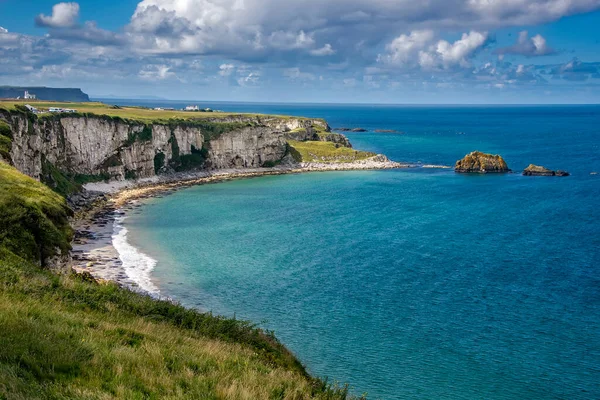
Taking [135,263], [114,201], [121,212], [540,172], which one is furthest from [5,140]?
[540,172]

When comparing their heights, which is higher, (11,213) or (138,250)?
(11,213)

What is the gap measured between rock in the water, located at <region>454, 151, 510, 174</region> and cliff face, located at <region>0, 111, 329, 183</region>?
1647 inches

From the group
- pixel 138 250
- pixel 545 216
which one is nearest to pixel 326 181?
pixel 545 216

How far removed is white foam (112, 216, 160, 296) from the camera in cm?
4269

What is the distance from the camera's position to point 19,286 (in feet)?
64.2

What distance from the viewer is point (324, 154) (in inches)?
5349

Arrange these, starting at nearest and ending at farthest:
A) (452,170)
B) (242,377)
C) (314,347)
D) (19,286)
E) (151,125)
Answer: (242,377) → (19,286) → (314,347) → (151,125) → (452,170)

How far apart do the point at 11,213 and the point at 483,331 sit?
3007 centimetres

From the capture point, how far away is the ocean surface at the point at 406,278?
1150 inches

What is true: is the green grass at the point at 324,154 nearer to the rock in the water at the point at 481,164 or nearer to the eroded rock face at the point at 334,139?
the eroded rock face at the point at 334,139

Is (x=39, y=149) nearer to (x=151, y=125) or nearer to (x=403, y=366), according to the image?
(x=151, y=125)

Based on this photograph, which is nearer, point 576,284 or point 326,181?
point 576,284

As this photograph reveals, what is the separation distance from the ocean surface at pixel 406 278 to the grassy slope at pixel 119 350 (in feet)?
30.3

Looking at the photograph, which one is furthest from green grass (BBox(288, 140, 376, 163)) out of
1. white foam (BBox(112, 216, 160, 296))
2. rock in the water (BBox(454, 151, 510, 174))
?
white foam (BBox(112, 216, 160, 296))
